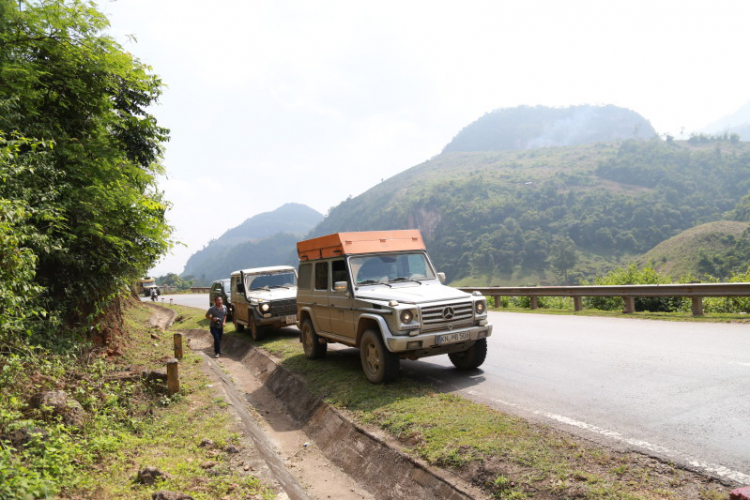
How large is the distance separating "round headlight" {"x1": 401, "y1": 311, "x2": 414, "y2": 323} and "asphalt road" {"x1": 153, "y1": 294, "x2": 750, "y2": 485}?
4.09ft

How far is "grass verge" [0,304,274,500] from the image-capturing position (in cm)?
397

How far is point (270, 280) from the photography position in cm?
1562

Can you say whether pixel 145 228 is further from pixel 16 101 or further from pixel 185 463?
pixel 185 463

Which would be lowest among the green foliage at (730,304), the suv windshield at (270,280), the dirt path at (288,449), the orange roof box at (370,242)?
the dirt path at (288,449)

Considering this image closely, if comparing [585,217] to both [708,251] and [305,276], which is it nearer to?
[708,251]

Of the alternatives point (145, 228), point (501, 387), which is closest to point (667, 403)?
point (501, 387)

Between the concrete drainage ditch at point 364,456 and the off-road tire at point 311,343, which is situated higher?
the off-road tire at point 311,343

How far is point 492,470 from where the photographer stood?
4109 mm

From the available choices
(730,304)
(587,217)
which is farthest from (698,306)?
(587,217)

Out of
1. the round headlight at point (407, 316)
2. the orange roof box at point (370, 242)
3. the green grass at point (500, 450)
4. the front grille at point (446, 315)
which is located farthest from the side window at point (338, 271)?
the green grass at point (500, 450)

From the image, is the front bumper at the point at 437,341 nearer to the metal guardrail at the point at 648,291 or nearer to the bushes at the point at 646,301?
the metal guardrail at the point at 648,291

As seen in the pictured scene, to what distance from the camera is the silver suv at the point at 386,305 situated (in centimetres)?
677

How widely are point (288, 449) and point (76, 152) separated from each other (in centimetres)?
653

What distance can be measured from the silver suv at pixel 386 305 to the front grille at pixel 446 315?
1cm
